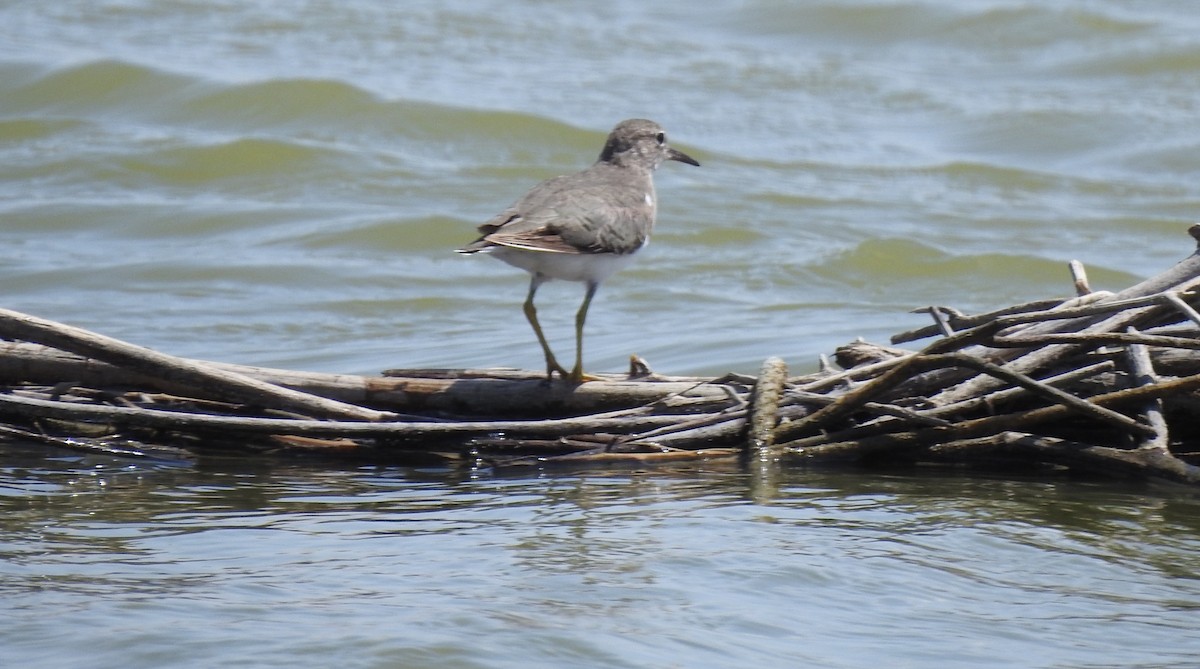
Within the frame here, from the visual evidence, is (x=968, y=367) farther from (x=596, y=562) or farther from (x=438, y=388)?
(x=438, y=388)

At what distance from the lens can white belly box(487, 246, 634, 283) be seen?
5785 mm

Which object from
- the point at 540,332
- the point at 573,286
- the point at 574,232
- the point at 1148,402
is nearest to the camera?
the point at 1148,402

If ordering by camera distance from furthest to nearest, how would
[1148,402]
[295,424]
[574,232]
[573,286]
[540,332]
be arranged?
[573,286], [540,332], [574,232], [295,424], [1148,402]

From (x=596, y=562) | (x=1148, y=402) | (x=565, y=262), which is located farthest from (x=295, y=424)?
(x=1148, y=402)

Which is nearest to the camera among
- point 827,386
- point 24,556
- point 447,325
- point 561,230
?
point 24,556

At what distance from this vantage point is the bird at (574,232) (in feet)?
18.8

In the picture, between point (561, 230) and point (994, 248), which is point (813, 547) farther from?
point (994, 248)

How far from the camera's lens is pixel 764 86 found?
16047 mm

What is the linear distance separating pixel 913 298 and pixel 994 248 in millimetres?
1497

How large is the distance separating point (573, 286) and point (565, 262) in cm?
509

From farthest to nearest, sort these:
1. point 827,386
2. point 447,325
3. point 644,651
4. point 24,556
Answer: point 447,325 → point 827,386 → point 24,556 → point 644,651

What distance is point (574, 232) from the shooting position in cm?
593

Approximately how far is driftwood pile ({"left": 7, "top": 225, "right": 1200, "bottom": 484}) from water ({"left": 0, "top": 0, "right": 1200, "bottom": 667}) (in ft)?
0.46

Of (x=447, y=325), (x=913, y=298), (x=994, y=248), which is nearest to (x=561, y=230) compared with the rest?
(x=447, y=325)
